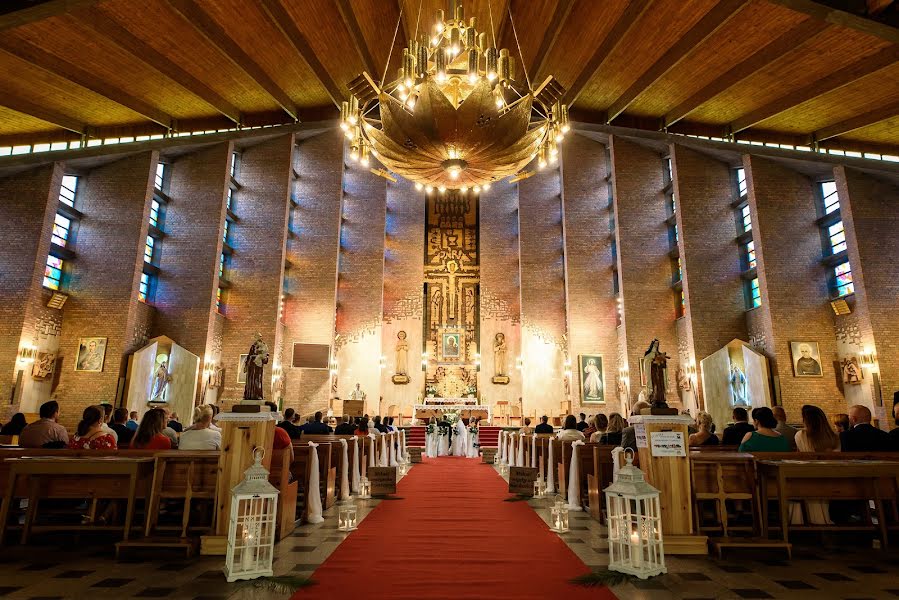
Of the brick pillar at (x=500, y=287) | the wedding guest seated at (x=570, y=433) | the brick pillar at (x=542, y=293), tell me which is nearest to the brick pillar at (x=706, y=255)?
the brick pillar at (x=542, y=293)

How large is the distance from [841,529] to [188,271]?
1620cm

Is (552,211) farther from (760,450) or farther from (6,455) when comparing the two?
(6,455)

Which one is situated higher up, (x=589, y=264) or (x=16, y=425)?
(x=589, y=264)

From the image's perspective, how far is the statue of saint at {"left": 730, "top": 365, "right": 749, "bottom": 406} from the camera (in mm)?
13752

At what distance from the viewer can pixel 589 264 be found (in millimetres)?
18672

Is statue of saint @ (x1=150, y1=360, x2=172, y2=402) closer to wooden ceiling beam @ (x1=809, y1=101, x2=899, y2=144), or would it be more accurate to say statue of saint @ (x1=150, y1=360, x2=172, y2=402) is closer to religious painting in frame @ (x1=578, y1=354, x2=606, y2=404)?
religious painting in frame @ (x1=578, y1=354, x2=606, y2=404)

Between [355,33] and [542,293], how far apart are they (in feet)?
36.3

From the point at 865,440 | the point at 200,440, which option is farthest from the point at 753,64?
the point at 200,440

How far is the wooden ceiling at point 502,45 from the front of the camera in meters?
10.4

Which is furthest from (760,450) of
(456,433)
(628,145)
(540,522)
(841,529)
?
(628,145)

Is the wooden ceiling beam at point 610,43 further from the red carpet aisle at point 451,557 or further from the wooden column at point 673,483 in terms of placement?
the red carpet aisle at point 451,557

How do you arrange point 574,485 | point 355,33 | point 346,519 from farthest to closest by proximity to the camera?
point 355,33 < point 574,485 < point 346,519

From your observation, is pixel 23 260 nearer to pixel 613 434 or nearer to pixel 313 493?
pixel 313 493

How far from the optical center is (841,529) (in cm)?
427
